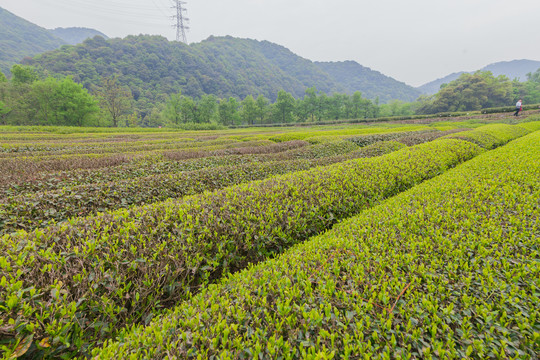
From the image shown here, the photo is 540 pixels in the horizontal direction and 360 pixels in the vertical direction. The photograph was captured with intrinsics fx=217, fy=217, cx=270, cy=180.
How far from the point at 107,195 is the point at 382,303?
6810 mm

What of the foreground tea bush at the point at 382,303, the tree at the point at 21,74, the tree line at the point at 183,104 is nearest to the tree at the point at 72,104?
the tree line at the point at 183,104

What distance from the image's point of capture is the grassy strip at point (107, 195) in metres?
4.70

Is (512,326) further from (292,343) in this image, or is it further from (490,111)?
(490,111)

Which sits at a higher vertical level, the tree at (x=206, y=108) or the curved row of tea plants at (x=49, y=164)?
the tree at (x=206, y=108)

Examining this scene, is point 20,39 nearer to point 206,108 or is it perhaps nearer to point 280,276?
point 206,108

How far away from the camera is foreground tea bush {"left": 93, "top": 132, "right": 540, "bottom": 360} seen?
69.2 inches

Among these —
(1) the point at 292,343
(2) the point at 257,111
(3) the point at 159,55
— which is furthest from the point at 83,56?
(1) the point at 292,343

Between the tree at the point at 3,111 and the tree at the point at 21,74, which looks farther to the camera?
the tree at the point at 21,74

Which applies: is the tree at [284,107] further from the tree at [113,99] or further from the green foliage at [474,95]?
the tree at [113,99]

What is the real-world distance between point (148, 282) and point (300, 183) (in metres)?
3.98

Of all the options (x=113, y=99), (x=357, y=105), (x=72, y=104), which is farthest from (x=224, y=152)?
(x=357, y=105)

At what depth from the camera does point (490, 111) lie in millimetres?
36719

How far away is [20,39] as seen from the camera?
159m

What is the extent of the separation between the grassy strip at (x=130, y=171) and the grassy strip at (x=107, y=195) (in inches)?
84.7
